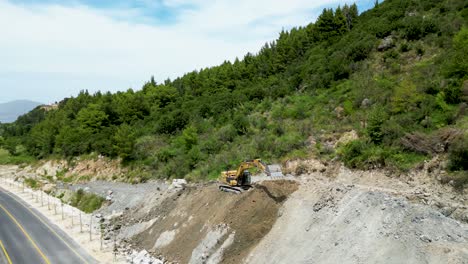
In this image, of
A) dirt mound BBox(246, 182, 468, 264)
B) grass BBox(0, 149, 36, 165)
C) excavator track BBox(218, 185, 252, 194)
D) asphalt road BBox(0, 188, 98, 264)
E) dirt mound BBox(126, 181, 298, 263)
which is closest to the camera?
dirt mound BBox(246, 182, 468, 264)

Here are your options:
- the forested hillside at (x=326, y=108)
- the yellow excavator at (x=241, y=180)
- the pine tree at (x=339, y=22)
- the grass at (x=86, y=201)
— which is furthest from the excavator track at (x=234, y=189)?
the pine tree at (x=339, y=22)

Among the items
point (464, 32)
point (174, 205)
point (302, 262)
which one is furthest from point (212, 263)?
point (464, 32)

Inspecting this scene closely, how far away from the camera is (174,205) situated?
25.2 m

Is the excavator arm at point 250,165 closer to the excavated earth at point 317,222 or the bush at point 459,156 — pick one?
the excavated earth at point 317,222

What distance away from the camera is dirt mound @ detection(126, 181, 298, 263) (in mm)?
17656

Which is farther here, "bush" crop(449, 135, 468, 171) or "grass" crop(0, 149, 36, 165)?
"grass" crop(0, 149, 36, 165)

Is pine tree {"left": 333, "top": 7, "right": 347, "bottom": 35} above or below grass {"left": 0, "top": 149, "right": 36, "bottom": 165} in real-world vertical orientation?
above

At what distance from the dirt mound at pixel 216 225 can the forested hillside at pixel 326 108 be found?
26.1ft

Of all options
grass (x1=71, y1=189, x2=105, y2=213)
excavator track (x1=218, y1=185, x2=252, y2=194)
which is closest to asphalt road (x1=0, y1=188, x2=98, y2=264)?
grass (x1=71, y1=189, x2=105, y2=213)

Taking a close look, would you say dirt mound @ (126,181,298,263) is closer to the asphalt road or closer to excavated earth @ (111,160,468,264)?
excavated earth @ (111,160,468,264)

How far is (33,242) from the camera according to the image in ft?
84.1

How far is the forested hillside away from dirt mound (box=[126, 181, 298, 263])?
313 inches

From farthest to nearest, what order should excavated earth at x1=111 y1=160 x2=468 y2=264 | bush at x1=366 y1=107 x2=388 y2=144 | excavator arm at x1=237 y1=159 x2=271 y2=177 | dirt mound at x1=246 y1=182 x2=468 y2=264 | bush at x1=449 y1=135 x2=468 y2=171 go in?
bush at x1=366 y1=107 x2=388 y2=144 → excavator arm at x1=237 y1=159 x2=271 y2=177 → bush at x1=449 y1=135 x2=468 y2=171 → excavated earth at x1=111 y1=160 x2=468 y2=264 → dirt mound at x1=246 y1=182 x2=468 y2=264

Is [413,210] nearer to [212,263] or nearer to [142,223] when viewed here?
[212,263]
